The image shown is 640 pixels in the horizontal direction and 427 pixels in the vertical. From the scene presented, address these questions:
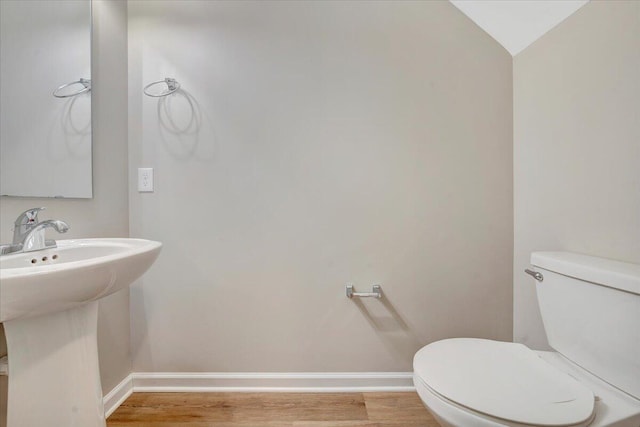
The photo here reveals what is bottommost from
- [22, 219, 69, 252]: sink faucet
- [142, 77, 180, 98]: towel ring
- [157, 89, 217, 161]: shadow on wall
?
[22, 219, 69, 252]: sink faucet

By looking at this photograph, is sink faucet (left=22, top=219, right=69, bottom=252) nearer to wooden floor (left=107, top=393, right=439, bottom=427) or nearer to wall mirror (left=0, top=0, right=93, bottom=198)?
wall mirror (left=0, top=0, right=93, bottom=198)

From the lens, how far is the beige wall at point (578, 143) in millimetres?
902

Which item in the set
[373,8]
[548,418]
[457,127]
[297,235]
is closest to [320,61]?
[373,8]

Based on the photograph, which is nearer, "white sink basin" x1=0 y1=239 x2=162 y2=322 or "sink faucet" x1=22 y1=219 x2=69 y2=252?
"white sink basin" x1=0 y1=239 x2=162 y2=322

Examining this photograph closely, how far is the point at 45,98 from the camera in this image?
1011 mm

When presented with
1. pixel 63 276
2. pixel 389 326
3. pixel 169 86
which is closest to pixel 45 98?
pixel 169 86

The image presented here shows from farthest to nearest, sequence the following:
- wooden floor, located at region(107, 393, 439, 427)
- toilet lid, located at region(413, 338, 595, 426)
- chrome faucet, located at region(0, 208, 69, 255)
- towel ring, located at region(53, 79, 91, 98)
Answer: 1. wooden floor, located at region(107, 393, 439, 427)
2. towel ring, located at region(53, 79, 91, 98)
3. chrome faucet, located at region(0, 208, 69, 255)
4. toilet lid, located at region(413, 338, 595, 426)

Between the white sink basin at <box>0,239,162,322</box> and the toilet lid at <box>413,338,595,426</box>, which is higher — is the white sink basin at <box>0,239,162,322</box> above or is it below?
above

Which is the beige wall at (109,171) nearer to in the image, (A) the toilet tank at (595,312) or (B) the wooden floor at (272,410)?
(B) the wooden floor at (272,410)

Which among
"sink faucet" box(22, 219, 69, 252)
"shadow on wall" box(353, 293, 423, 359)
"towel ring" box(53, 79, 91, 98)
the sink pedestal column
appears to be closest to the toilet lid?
"shadow on wall" box(353, 293, 423, 359)

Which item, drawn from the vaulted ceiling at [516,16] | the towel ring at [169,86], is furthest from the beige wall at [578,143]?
the towel ring at [169,86]

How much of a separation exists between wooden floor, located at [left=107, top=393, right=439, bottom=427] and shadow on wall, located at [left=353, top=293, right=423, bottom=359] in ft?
0.72

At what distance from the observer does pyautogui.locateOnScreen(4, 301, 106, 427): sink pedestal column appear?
0.75m

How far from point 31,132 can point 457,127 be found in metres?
1.71
